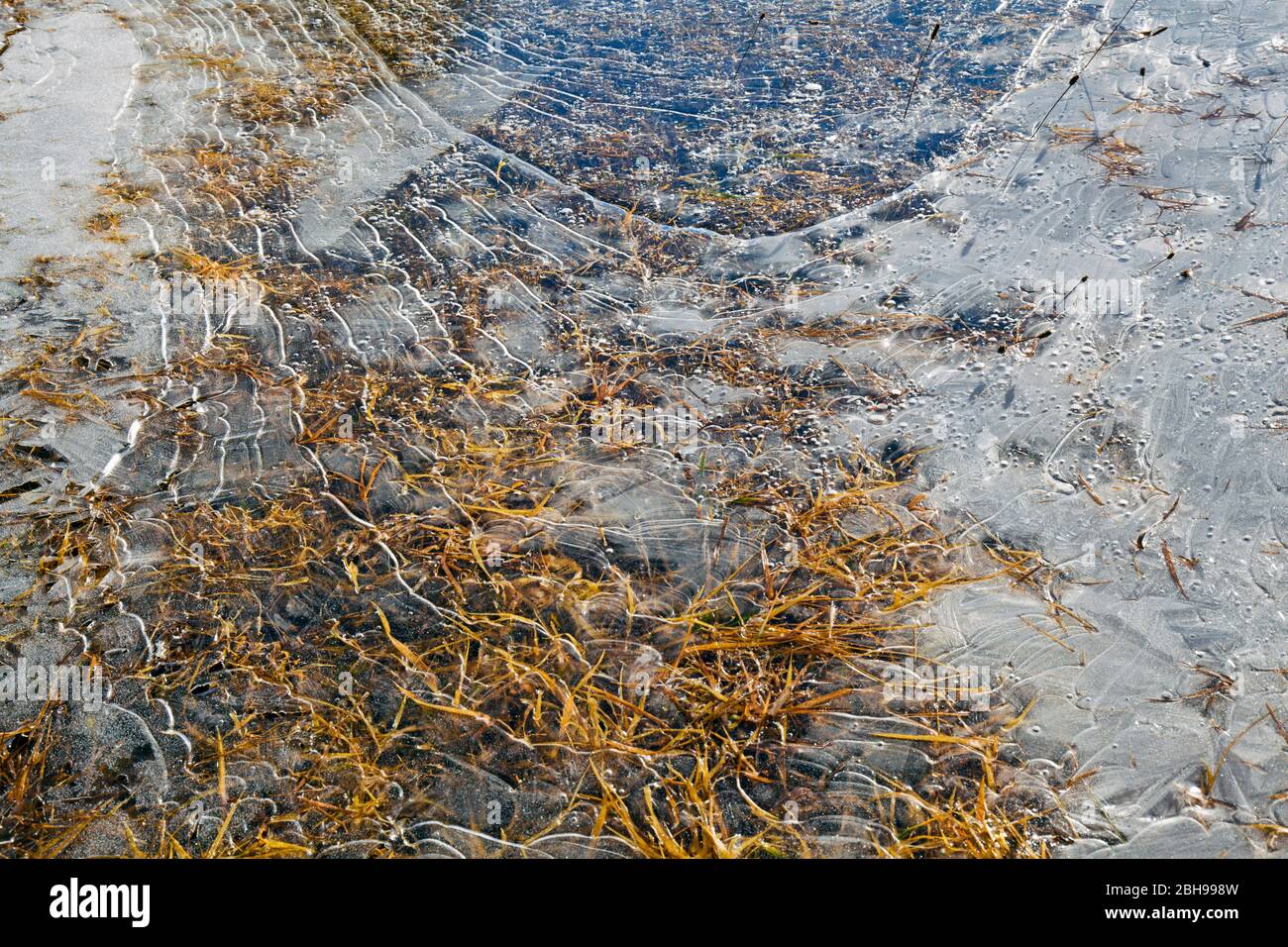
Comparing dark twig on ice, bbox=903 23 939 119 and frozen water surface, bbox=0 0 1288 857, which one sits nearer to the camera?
frozen water surface, bbox=0 0 1288 857

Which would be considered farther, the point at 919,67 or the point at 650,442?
the point at 919,67

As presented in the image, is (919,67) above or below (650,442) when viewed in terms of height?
above

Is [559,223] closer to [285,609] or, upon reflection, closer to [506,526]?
[506,526]

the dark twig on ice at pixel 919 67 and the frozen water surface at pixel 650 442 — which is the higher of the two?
the dark twig on ice at pixel 919 67

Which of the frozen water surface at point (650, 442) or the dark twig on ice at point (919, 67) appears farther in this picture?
the dark twig on ice at point (919, 67)

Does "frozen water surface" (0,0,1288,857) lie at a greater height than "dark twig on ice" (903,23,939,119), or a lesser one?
lesser

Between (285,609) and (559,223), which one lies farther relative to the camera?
(559,223)

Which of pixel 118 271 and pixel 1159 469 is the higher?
pixel 118 271

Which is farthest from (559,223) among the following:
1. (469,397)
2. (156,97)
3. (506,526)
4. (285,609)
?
(156,97)
